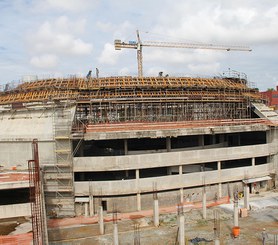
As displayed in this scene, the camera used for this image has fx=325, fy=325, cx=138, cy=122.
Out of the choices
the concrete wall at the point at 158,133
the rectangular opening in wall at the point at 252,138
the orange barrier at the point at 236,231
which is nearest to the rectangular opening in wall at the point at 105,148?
the concrete wall at the point at 158,133

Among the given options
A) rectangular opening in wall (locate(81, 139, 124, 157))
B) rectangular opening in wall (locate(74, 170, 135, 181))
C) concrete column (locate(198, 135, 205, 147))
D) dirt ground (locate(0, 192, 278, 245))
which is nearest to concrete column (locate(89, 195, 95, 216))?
dirt ground (locate(0, 192, 278, 245))

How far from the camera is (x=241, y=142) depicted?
4562cm

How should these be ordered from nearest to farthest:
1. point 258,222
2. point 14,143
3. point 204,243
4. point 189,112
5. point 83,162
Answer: point 204,243 < point 258,222 < point 83,162 < point 14,143 < point 189,112

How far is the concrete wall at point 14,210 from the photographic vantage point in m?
27.6

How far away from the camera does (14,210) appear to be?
27.8 meters

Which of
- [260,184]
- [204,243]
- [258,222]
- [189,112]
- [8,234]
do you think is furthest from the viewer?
[189,112]

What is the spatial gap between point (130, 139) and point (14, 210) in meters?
13.9

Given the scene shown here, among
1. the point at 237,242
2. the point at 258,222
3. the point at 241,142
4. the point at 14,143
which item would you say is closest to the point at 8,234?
the point at 14,143

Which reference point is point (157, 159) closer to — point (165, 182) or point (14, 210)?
point (165, 182)

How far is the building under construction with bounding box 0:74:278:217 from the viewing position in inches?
1182

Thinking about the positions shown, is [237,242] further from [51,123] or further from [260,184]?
[51,123]

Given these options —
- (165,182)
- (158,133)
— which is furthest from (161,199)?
(158,133)

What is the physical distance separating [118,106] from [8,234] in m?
17.6

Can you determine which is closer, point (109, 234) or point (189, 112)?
point (109, 234)
